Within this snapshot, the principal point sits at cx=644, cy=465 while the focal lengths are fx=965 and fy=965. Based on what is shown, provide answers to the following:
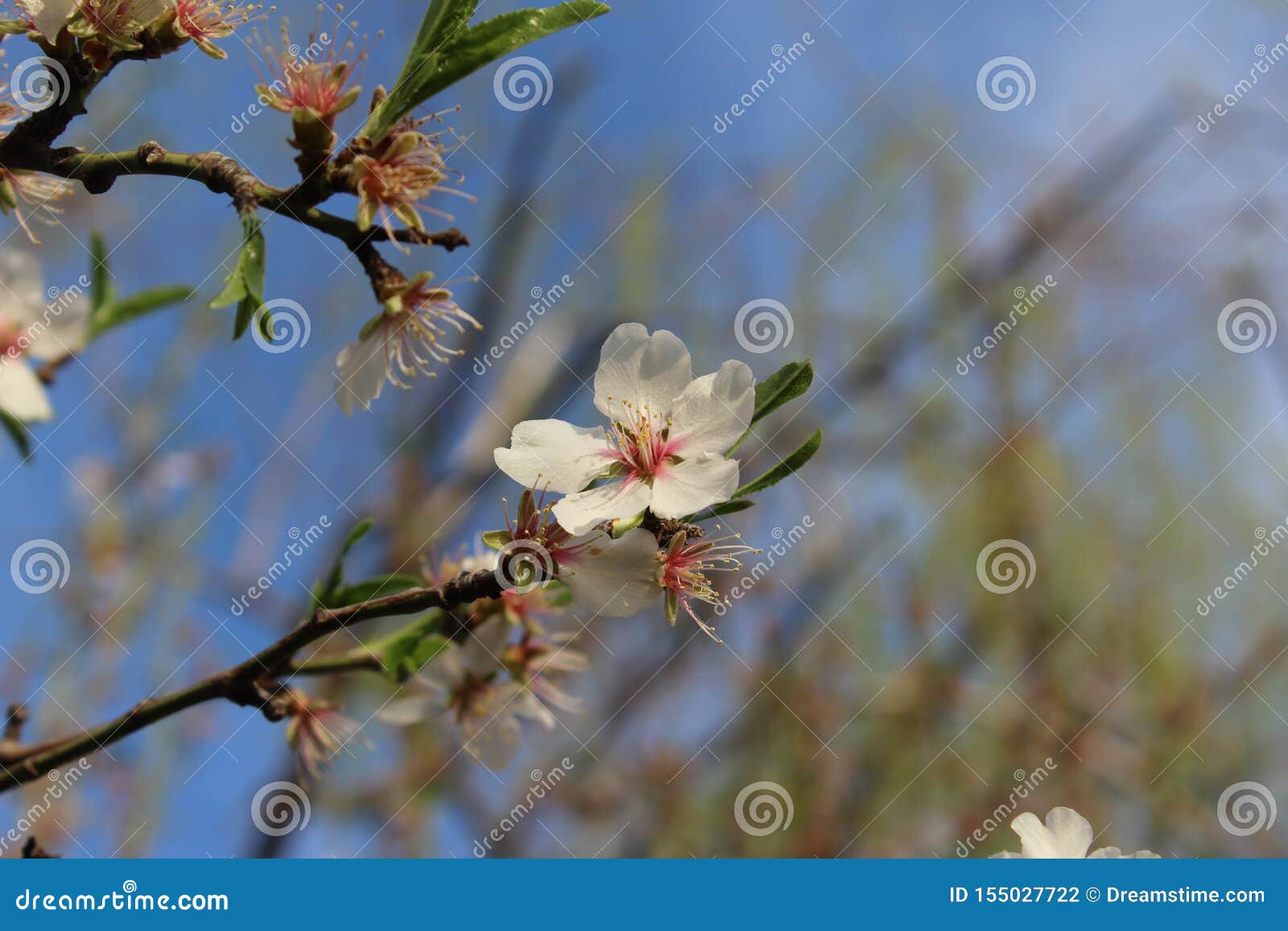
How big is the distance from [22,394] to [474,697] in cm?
78

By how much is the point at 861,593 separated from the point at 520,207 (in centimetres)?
230

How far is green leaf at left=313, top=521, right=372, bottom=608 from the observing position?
120 cm

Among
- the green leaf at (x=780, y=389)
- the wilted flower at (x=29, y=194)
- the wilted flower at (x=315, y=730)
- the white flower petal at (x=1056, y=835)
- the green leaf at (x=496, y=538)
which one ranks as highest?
the green leaf at (x=780, y=389)

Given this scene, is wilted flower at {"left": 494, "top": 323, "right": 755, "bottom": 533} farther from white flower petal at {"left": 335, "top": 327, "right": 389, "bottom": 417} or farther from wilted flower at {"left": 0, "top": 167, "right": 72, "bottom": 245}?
wilted flower at {"left": 0, "top": 167, "right": 72, "bottom": 245}

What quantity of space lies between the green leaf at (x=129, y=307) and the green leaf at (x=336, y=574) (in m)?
0.43

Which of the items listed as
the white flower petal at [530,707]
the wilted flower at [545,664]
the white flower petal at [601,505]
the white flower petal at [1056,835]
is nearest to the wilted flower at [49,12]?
the white flower petal at [601,505]

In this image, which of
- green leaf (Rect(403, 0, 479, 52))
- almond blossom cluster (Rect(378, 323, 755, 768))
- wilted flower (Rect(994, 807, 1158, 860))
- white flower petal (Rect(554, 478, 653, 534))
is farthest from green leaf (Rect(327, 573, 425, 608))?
wilted flower (Rect(994, 807, 1158, 860))

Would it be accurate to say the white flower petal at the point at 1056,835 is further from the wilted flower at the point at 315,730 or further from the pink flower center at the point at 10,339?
the pink flower center at the point at 10,339

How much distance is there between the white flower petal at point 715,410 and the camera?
1.05 metres

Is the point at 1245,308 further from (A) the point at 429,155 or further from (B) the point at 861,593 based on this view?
(A) the point at 429,155

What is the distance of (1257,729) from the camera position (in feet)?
14.2

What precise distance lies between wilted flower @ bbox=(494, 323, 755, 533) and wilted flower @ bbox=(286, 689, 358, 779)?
Answer: 590 mm

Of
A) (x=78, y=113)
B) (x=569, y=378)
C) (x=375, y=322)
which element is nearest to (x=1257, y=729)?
(x=569, y=378)

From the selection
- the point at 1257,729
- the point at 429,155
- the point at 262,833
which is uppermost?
the point at 1257,729
